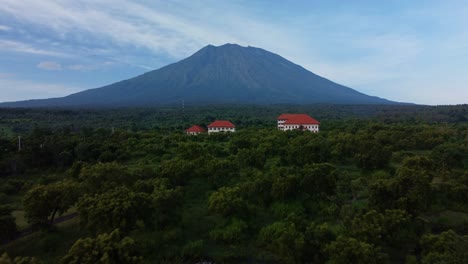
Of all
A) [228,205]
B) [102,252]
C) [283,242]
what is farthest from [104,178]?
[283,242]

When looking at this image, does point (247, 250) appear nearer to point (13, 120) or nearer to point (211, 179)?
point (211, 179)

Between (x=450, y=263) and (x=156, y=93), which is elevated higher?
(x=156, y=93)

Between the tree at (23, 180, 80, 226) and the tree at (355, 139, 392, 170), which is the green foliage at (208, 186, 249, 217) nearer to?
the tree at (23, 180, 80, 226)

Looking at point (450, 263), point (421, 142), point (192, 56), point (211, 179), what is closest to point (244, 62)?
point (192, 56)

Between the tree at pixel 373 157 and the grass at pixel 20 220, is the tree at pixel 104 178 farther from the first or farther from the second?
the tree at pixel 373 157

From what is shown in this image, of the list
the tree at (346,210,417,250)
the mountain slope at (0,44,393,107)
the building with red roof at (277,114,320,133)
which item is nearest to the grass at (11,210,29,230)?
the tree at (346,210,417,250)
